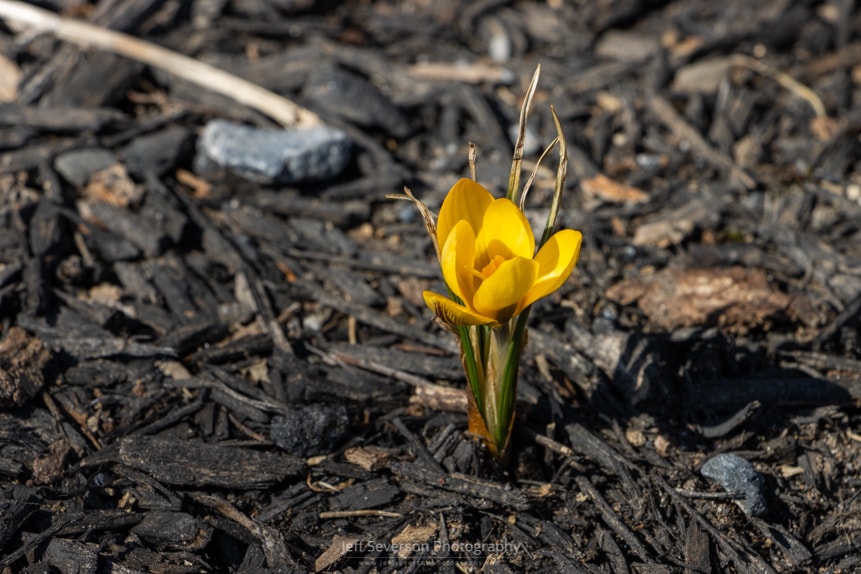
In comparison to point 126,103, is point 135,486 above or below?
below

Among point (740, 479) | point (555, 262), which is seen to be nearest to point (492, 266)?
point (555, 262)

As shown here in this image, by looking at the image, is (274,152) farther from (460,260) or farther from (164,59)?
(460,260)

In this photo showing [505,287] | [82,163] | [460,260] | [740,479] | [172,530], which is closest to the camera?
[505,287]

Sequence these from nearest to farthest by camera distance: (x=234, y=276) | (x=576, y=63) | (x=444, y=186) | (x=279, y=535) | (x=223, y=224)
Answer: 1. (x=279, y=535)
2. (x=234, y=276)
3. (x=223, y=224)
4. (x=444, y=186)
5. (x=576, y=63)

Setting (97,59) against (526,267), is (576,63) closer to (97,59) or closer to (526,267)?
(97,59)

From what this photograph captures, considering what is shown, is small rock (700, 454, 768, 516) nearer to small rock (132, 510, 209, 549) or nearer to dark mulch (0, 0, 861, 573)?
dark mulch (0, 0, 861, 573)

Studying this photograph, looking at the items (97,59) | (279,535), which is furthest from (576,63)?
(279,535)
